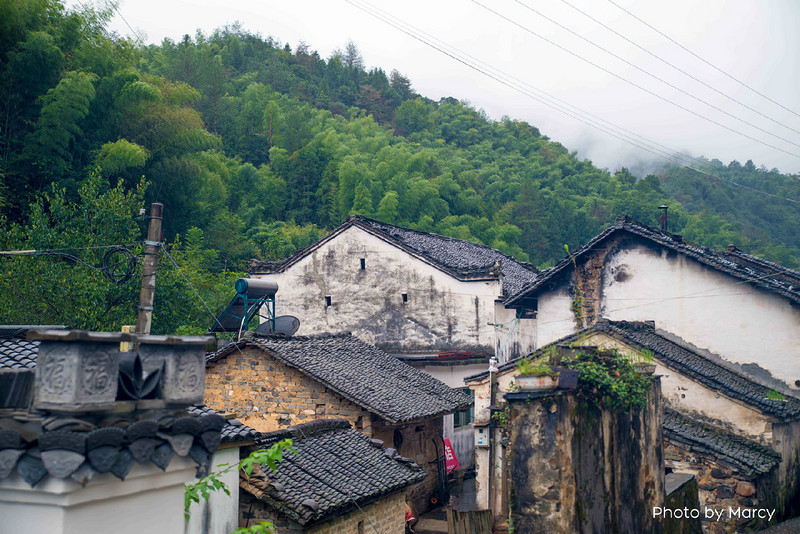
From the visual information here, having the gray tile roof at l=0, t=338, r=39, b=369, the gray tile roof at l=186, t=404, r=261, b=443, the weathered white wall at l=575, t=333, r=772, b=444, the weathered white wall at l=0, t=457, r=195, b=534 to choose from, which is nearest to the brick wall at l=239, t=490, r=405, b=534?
the gray tile roof at l=186, t=404, r=261, b=443

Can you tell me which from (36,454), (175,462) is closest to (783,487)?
(175,462)

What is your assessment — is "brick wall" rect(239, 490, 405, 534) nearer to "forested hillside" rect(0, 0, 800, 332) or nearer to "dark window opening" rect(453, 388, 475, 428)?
"dark window opening" rect(453, 388, 475, 428)

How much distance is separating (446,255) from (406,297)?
115 inches

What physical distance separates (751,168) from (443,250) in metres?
66.0

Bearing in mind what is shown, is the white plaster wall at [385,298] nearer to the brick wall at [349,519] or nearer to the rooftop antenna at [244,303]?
the rooftop antenna at [244,303]

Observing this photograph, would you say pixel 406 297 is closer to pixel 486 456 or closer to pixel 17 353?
pixel 486 456

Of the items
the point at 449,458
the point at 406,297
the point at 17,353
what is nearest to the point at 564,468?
the point at 17,353

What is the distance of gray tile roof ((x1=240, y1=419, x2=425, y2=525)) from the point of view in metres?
8.37

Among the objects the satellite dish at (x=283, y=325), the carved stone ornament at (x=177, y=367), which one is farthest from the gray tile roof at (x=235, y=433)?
the satellite dish at (x=283, y=325)

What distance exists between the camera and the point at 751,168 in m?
76.9

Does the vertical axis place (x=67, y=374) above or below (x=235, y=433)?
above

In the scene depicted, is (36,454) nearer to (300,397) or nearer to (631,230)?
(300,397)

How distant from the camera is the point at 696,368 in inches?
546

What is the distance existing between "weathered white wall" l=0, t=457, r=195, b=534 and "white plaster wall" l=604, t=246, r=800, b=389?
15.7 metres
